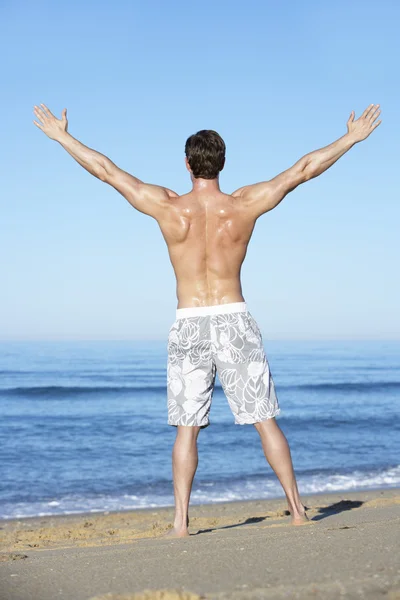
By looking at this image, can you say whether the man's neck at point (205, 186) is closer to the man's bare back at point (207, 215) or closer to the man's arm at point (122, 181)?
the man's bare back at point (207, 215)

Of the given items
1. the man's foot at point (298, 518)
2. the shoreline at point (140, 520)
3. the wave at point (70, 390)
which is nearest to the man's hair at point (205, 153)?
the man's foot at point (298, 518)

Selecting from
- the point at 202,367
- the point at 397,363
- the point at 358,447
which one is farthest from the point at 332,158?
the point at 397,363

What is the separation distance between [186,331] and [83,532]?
11.1 feet

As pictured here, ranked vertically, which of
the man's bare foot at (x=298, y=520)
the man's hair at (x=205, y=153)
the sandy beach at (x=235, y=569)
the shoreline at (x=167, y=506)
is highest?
the man's hair at (x=205, y=153)

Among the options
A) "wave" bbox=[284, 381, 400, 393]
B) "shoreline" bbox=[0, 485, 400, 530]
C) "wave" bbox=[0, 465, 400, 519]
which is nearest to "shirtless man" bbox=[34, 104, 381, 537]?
"shoreline" bbox=[0, 485, 400, 530]

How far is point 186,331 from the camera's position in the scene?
4.55 meters

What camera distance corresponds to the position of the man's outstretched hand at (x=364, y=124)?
15.9ft

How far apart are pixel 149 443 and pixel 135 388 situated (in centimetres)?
1170

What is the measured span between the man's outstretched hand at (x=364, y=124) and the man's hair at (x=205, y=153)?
91cm

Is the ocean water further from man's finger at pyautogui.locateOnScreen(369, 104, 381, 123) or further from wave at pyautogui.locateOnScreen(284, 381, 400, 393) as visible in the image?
man's finger at pyautogui.locateOnScreen(369, 104, 381, 123)

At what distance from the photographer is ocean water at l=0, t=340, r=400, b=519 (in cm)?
976

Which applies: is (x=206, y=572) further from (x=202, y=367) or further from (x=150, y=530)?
(x=150, y=530)

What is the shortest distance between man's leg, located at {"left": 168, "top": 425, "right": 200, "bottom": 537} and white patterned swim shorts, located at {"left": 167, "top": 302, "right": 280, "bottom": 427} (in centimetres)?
9

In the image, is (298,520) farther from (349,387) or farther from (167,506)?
(349,387)
